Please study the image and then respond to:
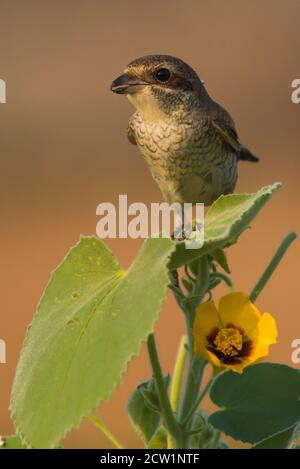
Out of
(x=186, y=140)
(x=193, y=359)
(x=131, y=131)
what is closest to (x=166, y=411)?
(x=193, y=359)

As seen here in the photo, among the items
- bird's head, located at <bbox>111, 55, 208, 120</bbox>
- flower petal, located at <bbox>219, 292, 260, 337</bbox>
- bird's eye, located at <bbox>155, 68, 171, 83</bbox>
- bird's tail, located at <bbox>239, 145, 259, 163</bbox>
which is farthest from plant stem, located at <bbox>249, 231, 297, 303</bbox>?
bird's tail, located at <bbox>239, 145, 259, 163</bbox>

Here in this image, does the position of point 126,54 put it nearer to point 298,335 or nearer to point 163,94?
point 298,335

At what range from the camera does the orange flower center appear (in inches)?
37.5

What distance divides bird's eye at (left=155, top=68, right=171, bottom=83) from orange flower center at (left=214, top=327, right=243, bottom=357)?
0.97m

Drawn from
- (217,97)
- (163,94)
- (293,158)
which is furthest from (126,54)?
(163,94)

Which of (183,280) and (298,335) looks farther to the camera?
(298,335)

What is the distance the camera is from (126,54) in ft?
26.5

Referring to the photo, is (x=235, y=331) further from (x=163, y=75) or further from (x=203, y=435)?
(x=163, y=75)

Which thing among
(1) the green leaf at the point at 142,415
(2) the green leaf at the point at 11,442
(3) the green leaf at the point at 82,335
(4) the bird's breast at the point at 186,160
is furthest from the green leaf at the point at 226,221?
(4) the bird's breast at the point at 186,160

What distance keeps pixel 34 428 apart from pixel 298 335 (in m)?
3.99

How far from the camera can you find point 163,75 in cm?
188

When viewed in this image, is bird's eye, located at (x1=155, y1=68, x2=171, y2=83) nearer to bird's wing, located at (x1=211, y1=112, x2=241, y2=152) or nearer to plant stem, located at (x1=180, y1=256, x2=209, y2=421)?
bird's wing, located at (x1=211, y1=112, x2=241, y2=152)

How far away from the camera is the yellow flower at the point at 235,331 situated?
937 millimetres

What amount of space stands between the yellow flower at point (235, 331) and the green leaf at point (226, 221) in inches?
3.0
